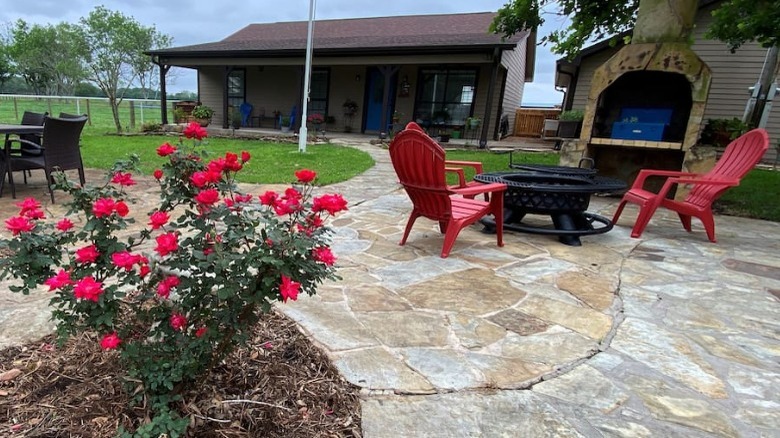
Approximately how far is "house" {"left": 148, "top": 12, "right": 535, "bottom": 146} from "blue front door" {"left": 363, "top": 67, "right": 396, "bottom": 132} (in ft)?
0.10

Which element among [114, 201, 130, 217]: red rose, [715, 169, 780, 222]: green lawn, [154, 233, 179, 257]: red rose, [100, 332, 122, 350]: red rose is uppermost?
[114, 201, 130, 217]: red rose

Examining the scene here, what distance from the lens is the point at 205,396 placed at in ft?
4.08

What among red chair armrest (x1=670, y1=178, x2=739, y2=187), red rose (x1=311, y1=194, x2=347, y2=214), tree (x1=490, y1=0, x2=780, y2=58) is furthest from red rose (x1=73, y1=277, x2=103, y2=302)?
tree (x1=490, y1=0, x2=780, y2=58)

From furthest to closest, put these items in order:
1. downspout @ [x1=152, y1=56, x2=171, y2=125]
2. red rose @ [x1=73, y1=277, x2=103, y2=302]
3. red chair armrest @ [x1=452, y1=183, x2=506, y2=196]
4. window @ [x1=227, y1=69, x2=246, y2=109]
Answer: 1. window @ [x1=227, y1=69, x2=246, y2=109]
2. downspout @ [x1=152, y1=56, x2=171, y2=125]
3. red chair armrest @ [x1=452, y1=183, x2=506, y2=196]
4. red rose @ [x1=73, y1=277, x2=103, y2=302]

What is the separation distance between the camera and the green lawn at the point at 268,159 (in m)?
5.88

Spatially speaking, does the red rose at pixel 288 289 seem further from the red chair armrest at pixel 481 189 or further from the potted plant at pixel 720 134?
the potted plant at pixel 720 134

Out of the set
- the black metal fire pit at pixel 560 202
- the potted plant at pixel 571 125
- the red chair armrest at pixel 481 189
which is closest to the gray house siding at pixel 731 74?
the potted plant at pixel 571 125

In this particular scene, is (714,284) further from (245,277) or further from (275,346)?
(245,277)

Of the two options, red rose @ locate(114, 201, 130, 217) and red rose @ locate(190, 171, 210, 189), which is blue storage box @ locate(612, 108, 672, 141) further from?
red rose @ locate(114, 201, 130, 217)

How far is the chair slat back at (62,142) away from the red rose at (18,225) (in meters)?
3.62

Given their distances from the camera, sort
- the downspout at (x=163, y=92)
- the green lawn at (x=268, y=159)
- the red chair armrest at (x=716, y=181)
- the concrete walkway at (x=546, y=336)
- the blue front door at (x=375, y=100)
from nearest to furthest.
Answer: the concrete walkway at (x=546, y=336) → the red chair armrest at (x=716, y=181) → the green lawn at (x=268, y=159) → the downspout at (x=163, y=92) → the blue front door at (x=375, y=100)

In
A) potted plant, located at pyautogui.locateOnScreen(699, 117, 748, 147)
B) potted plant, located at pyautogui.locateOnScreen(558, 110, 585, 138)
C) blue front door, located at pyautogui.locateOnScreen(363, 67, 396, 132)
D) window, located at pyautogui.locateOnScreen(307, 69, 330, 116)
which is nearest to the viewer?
potted plant, located at pyautogui.locateOnScreen(699, 117, 748, 147)

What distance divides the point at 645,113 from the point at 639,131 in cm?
33

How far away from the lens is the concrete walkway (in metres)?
1.36
